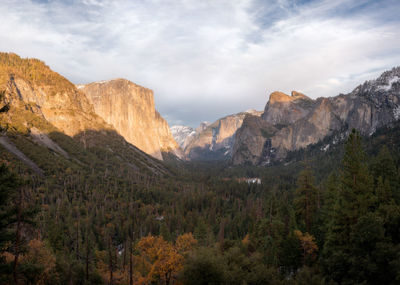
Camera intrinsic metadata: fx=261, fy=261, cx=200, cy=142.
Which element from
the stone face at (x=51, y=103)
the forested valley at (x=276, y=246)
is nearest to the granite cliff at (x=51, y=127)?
the stone face at (x=51, y=103)

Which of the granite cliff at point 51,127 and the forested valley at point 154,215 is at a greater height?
the granite cliff at point 51,127

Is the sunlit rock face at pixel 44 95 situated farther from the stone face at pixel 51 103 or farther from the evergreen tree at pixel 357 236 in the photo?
the evergreen tree at pixel 357 236

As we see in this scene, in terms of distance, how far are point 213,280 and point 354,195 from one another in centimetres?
1798

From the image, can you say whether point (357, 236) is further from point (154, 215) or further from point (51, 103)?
point (51, 103)

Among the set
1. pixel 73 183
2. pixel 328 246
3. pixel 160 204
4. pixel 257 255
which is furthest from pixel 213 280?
pixel 73 183

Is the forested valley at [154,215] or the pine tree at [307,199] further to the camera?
the pine tree at [307,199]

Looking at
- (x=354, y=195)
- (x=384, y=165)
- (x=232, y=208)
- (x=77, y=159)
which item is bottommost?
(x=232, y=208)

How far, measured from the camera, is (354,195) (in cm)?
2909

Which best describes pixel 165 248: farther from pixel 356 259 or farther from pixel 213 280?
pixel 356 259

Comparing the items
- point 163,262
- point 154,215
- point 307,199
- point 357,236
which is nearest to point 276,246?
point 307,199

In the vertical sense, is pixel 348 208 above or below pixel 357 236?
above

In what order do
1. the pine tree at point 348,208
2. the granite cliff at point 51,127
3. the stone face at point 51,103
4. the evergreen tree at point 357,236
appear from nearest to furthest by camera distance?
the evergreen tree at point 357,236 < the pine tree at point 348,208 < the granite cliff at point 51,127 < the stone face at point 51,103

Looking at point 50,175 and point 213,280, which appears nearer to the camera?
point 213,280

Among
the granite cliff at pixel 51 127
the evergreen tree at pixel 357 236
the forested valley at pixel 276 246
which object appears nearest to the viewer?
the forested valley at pixel 276 246
